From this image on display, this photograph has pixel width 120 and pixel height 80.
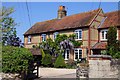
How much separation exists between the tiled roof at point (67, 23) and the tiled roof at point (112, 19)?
5.54 ft

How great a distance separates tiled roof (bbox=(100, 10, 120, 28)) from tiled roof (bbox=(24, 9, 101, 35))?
66.5 inches

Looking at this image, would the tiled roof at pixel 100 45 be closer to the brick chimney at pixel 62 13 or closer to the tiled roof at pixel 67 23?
the tiled roof at pixel 67 23

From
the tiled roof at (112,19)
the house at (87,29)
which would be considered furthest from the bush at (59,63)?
the tiled roof at (112,19)

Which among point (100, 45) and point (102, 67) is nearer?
point (102, 67)

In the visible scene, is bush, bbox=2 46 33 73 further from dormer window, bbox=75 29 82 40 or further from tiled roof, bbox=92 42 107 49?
dormer window, bbox=75 29 82 40

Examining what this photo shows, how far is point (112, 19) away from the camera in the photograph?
27484mm

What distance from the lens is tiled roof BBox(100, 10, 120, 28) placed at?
2640 centimetres

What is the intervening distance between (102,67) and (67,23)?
22619mm

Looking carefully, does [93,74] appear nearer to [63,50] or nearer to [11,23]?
[11,23]

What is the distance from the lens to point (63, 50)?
28453 mm

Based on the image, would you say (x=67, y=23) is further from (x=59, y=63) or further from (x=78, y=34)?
(x=59, y=63)

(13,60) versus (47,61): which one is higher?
(13,60)

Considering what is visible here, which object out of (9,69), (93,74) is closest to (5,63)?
(9,69)

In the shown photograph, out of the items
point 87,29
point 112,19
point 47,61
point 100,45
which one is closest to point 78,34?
point 87,29
